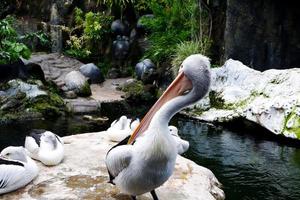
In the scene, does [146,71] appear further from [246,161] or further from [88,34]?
[246,161]

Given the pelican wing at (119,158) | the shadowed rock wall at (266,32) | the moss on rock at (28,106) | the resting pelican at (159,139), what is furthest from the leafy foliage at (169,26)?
the resting pelican at (159,139)

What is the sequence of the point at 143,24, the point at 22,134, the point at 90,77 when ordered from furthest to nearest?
the point at 143,24 → the point at 90,77 → the point at 22,134

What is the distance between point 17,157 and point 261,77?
716 cm

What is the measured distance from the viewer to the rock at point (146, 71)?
13.7 meters

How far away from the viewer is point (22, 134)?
9.45 meters

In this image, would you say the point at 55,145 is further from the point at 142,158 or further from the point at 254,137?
the point at 254,137

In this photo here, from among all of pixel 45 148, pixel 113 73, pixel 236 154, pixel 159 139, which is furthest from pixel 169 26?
pixel 159 139

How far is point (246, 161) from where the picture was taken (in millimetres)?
8148

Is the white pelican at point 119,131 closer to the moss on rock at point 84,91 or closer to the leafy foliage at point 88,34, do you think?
the moss on rock at point 84,91

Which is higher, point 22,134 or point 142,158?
point 142,158

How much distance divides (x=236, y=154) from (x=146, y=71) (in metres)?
5.80

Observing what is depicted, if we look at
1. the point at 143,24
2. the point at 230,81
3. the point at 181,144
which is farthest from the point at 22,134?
the point at 143,24

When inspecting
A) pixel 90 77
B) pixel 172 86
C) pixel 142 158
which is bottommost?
pixel 90 77

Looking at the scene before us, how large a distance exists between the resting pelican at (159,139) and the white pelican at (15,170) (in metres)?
1.02
